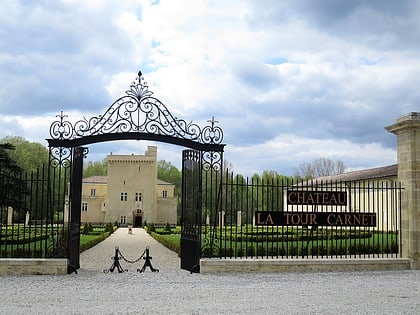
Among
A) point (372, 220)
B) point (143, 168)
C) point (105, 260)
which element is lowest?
point (105, 260)

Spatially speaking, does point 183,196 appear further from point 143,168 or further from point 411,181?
point 143,168

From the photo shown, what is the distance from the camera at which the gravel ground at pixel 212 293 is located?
7797 millimetres

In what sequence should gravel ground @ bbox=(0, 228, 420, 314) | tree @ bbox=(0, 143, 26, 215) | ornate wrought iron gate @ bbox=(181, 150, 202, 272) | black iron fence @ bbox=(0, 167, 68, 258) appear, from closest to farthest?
gravel ground @ bbox=(0, 228, 420, 314)
black iron fence @ bbox=(0, 167, 68, 258)
ornate wrought iron gate @ bbox=(181, 150, 202, 272)
tree @ bbox=(0, 143, 26, 215)

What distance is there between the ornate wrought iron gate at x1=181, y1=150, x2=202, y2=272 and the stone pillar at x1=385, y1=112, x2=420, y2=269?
17.4ft

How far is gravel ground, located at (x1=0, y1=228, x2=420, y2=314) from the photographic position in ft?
25.6

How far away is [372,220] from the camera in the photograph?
13.3 metres

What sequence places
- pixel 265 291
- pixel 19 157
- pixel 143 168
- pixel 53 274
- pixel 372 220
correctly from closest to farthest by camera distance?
pixel 265 291
pixel 53 274
pixel 372 220
pixel 19 157
pixel 143 168

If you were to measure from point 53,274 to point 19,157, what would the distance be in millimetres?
42314

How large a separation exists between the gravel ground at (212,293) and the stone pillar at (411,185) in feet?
2.32

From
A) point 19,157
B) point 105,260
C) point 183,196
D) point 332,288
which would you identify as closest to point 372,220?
point 332,288

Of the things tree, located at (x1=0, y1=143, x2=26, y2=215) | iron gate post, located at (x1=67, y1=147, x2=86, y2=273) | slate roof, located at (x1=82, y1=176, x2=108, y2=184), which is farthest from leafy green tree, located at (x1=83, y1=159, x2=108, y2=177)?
iron gate post, located at (x1=67, y1=147, x2=86, y2=273)

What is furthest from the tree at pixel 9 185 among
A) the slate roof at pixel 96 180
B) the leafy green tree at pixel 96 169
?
the leafy green tree at pixel 96 169

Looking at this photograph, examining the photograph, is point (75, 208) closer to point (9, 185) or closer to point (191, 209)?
point (9, 185)

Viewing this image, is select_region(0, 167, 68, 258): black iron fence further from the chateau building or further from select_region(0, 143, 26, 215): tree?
the chateau building
